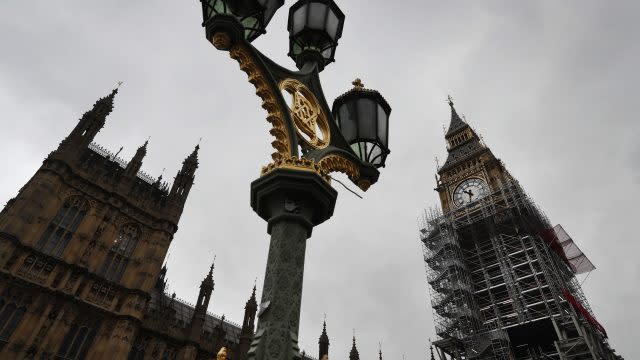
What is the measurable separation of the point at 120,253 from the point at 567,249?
4597 cm

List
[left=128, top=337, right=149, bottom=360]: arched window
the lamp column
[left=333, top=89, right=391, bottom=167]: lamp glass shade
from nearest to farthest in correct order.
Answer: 1. the lamp column
2. [left=333, top=89, right=391, bottom=167]: lamp glass shade
3. [left=128, top=337, right=149, bottom=360]: arched window

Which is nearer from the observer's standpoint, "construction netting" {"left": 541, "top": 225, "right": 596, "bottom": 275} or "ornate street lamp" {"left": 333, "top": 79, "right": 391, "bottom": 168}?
"ornate street lamp" {"left": 333, "top": 79, "right": 391, "bottom": 168}

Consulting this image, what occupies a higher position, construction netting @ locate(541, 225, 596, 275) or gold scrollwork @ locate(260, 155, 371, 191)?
construction netting @ locate(541, 225, 596, 275)

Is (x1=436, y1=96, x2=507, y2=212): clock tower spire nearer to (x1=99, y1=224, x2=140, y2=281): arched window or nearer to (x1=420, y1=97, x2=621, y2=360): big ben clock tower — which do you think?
(x1=420, y1=97, x2=621, y2=360): big ben clock tower

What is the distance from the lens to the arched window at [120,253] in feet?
81.4

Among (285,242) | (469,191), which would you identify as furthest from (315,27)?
(469,191)

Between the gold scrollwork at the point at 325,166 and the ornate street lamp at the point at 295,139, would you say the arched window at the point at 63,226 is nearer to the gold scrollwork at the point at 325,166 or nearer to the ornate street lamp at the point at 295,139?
the ornate street lamp at the point at 295,139

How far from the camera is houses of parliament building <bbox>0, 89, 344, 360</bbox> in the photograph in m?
20.7

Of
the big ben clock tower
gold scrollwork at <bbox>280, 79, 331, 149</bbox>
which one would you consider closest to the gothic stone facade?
the big ben clock tower

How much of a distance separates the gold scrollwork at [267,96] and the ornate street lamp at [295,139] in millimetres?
10

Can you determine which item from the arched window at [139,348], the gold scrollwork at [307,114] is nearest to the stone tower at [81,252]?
the arched window at [139,348]

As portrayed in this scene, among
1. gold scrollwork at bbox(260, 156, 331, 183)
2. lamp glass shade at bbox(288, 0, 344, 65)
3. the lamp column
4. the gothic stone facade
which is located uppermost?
the gothic stone facade

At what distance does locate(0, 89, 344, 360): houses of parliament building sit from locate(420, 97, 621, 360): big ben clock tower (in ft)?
67.7

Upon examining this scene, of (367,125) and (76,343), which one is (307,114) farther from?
(76,343)
